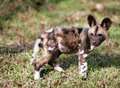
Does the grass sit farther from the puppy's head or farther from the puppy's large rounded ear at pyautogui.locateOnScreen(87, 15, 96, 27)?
the puppy's large rounded ear at pyautogui.locateOnScreen(87, 15, 96, 27)

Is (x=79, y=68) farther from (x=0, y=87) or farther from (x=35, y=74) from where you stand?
(x=0, y=87)

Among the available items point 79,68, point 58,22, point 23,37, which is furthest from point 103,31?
point 58,22

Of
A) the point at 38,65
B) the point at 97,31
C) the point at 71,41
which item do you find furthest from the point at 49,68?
the point at 97,31

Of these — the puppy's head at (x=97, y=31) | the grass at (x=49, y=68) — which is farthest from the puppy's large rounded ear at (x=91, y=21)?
the grass at (x=49, y=68)

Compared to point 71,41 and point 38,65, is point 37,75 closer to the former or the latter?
point 38,65

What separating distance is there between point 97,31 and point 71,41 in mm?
477

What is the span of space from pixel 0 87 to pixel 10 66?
3.60 ft

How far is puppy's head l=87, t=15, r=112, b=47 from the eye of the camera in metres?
8.28

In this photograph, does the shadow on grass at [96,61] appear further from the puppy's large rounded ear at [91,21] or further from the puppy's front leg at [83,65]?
the puppy's large rounded ear at [91,21]

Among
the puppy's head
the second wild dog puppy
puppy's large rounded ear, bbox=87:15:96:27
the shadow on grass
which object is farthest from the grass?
puppy's large rounded ear, bbox=87:15:96:27

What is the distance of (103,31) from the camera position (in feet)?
27.4

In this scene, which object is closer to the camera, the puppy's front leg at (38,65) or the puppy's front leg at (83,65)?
the puppy's front leg at (38,65)

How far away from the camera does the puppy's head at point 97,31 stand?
828 centimetres

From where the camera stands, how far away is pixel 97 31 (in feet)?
27.3
